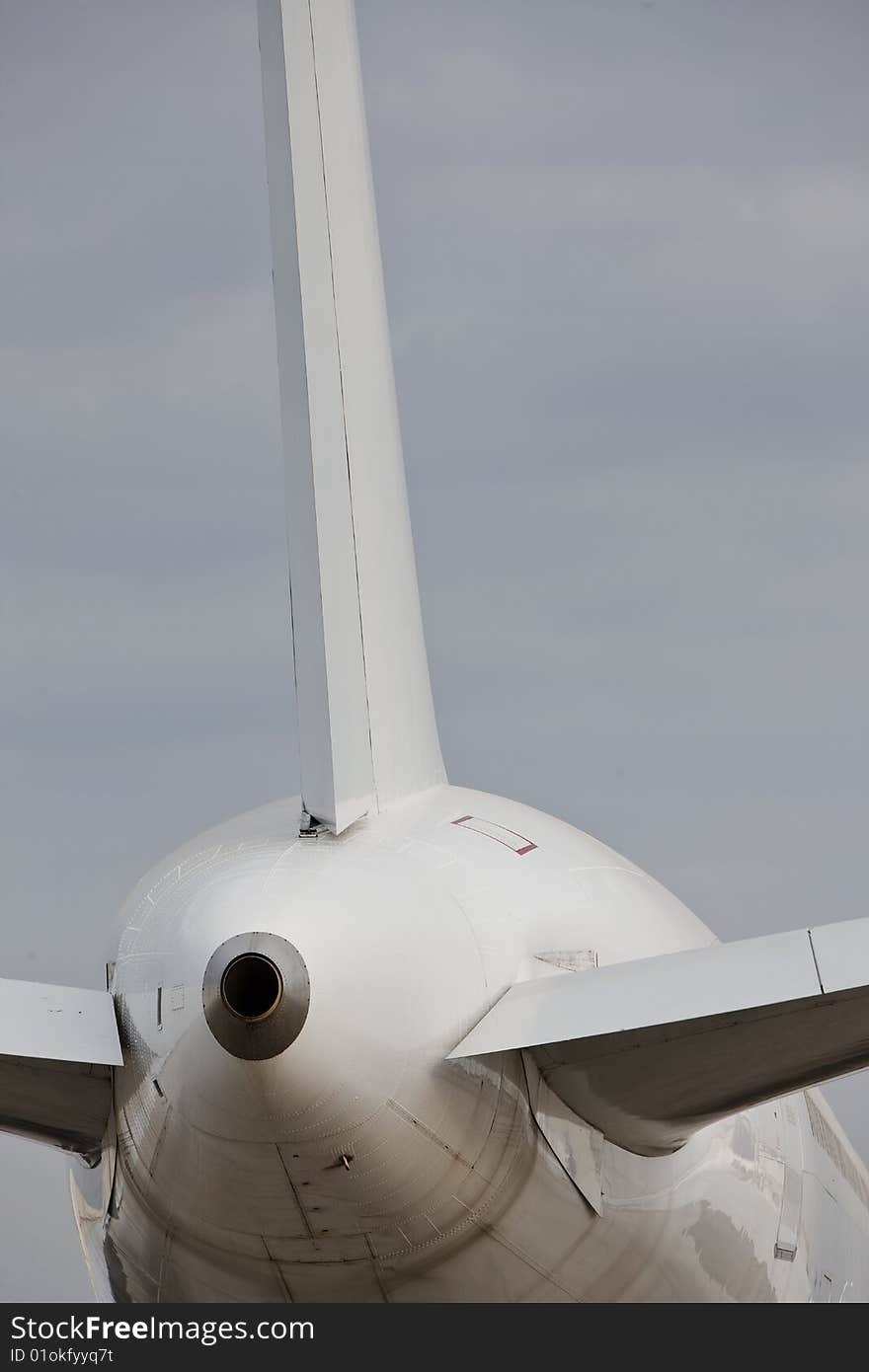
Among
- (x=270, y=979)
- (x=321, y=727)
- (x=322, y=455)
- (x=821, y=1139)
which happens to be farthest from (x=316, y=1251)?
(x=821, y=1139)

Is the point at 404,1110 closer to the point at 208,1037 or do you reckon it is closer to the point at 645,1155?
the point at 208,1037

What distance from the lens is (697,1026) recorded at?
9.28 meters

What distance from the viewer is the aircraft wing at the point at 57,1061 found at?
31.4 feet

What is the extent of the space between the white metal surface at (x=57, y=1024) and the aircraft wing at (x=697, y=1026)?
6.12 ft

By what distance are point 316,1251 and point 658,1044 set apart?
2074mm

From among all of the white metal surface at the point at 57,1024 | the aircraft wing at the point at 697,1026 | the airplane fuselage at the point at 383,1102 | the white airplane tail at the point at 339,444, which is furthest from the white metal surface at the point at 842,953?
the white metal surface at the point at 57,1024

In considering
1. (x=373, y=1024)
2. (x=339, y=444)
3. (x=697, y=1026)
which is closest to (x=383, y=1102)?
(x=373, y=1024)

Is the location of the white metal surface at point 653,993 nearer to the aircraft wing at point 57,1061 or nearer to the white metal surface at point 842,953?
the white metal surface at point 842,953

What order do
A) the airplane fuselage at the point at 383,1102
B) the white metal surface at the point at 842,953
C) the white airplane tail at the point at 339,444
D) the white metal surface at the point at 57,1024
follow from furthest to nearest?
the white airplane tail at the point at 339,444
the white metal surface at the point at 57,1024
the airplane fuselage at the point at 383,1102
the white metal surface at the point at 842,953

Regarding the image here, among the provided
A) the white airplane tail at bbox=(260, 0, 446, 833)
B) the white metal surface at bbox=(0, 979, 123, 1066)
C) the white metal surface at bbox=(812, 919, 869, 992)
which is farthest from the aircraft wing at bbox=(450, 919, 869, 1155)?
the white metal surface at bbox=(0, 979, 123, 1066)

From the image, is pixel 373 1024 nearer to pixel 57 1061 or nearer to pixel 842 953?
pixel 57 1061

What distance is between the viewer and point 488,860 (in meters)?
10.3

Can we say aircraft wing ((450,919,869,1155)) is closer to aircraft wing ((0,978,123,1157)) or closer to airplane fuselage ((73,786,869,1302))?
airplane fuselage ((73,786,869,1302))
